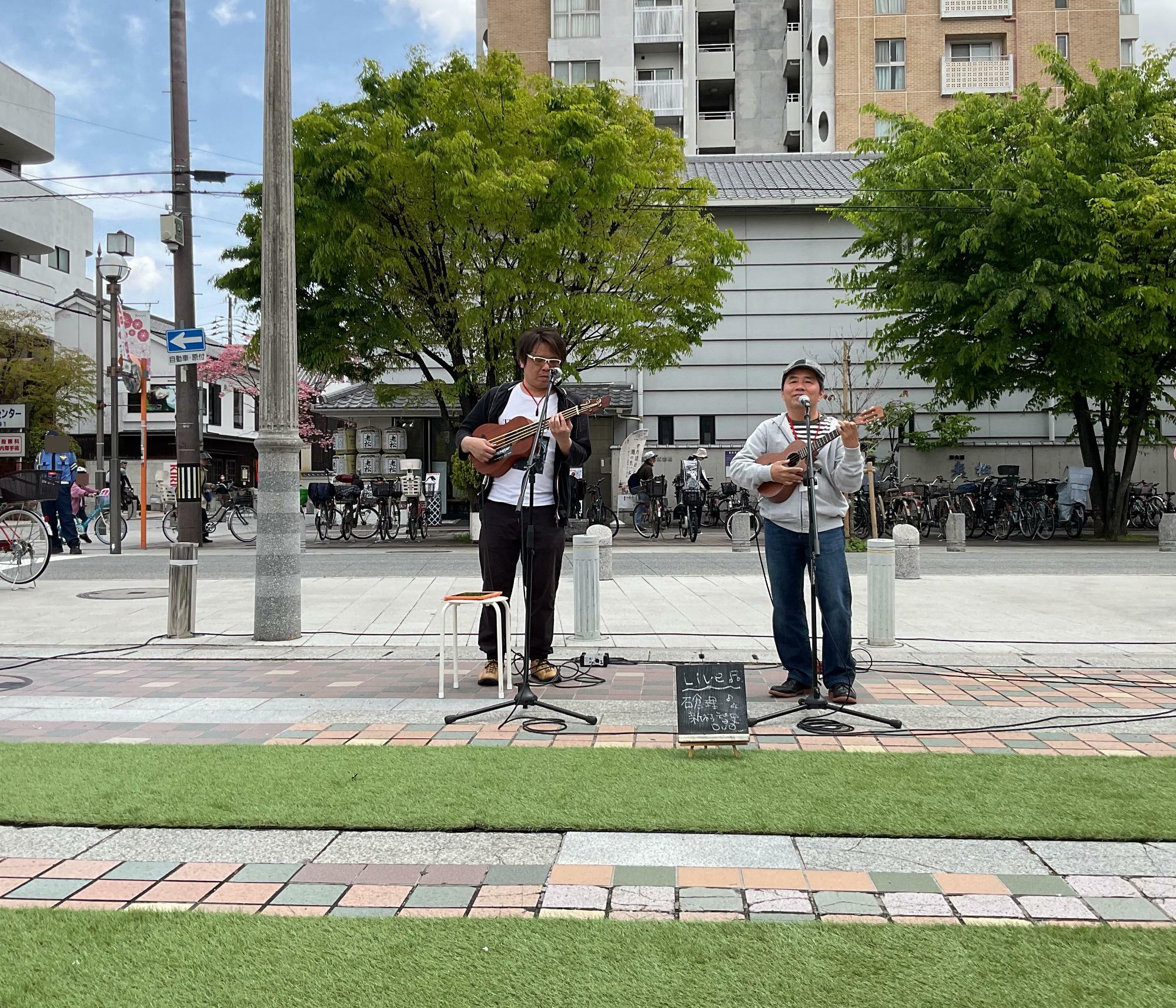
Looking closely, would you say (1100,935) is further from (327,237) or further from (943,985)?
(327,237)

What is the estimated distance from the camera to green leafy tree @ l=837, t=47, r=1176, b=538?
19234 millimetres

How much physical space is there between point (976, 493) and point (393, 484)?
41.3ft

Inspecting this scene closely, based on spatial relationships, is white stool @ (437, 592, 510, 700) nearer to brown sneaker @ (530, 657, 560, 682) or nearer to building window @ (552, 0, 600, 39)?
brown sneaker @ (530, 657, 560, 682)

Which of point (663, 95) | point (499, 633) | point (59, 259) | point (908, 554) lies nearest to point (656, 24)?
point (663, 95)

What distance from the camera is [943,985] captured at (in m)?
2.29

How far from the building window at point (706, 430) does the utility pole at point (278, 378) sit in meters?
22.5

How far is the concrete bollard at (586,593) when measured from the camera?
24.7ft

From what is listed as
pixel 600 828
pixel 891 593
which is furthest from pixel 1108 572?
pixel 600 828

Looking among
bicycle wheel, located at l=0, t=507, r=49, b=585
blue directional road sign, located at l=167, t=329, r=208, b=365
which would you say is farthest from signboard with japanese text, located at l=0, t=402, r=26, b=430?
bicycle wheel, located at l=0, t=507, r=49, b=585

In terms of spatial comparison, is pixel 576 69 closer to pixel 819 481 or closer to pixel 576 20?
pixel 576 20

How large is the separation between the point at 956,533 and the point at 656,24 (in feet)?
85.3

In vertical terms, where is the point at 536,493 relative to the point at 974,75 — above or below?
below

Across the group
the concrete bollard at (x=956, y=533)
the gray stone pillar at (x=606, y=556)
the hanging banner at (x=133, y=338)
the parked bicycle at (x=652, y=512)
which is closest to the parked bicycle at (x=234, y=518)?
the hanging banner at (x=133, y=338)

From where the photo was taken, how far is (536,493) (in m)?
5.65
